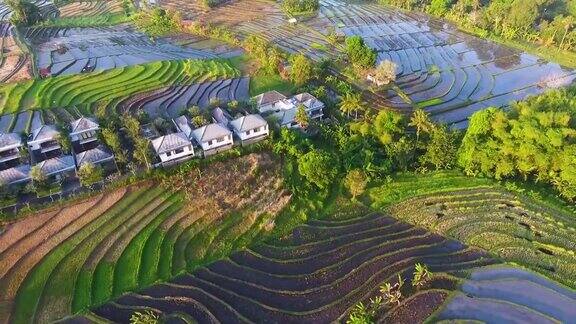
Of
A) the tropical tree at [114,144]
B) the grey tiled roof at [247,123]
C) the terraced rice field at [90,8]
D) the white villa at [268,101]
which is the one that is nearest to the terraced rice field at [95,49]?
the terraced rice field at [90,8]

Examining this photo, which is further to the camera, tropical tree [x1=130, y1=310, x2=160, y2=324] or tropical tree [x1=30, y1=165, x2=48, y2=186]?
tropical tree [x1=30, y1=165, x2=48, y2=186]

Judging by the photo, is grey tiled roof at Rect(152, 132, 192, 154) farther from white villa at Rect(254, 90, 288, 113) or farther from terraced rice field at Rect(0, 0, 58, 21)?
terraced rice field at Rect(0, 0, 58, 21)

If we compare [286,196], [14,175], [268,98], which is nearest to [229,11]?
[268,98]

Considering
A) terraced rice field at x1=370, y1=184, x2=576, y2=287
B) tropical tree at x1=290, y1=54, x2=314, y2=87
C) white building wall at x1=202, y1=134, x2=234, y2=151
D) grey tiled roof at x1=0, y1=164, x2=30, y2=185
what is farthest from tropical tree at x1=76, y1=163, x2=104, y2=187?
tropical tree at x1=290, y1=54, x2=314, y2=87

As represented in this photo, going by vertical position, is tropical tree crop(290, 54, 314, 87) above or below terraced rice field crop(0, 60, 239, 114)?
above

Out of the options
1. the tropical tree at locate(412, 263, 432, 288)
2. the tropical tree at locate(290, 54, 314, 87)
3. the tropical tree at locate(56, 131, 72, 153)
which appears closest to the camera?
the tropical tree at locate(412, 263, 432, 288)

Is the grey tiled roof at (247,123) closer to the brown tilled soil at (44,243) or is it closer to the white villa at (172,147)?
the white villa at (172,147)

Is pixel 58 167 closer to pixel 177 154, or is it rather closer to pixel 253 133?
pixel 177 154
